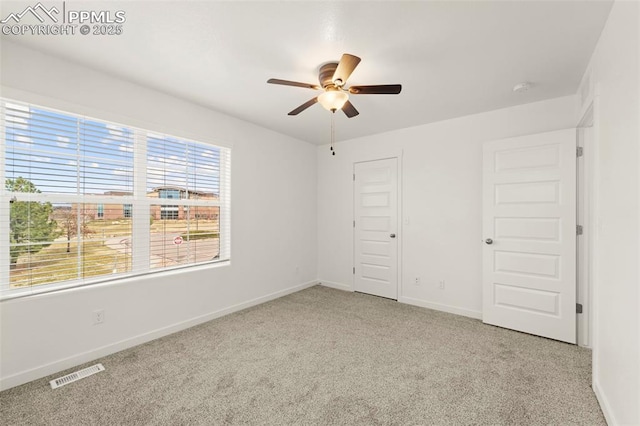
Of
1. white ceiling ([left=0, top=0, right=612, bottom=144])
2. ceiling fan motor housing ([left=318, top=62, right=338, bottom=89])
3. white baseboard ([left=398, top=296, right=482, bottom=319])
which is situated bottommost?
white baseboard ([left=398, top=296, right=482, bottom=319])

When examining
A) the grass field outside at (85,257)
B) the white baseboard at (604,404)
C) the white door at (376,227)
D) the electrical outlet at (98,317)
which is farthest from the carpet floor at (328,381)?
the white door at (376,227)

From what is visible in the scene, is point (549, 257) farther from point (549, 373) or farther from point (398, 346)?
point (398, 346)

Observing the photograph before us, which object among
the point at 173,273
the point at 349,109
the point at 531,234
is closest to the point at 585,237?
the point at 531,234

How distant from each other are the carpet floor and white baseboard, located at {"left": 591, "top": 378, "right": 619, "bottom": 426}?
5 cm

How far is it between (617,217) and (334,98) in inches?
78.6

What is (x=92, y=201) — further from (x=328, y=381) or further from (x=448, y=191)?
(x=448, y=191)

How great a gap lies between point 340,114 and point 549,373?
3.26 meters

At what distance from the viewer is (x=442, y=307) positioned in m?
3.65

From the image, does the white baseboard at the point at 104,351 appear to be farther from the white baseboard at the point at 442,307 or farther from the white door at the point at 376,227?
the white baseboard at the point at 442,307

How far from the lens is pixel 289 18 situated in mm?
1747

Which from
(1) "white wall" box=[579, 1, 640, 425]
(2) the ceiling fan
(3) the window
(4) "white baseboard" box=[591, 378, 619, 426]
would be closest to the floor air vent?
(3) the window

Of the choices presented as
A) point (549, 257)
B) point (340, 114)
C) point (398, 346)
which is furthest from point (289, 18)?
point (549, 257)

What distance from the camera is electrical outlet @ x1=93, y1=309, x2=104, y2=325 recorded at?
240 cm

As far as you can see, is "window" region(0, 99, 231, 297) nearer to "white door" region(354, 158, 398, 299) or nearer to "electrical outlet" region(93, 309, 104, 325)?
"electrical outlet" region(93, 309, 104, 325)
